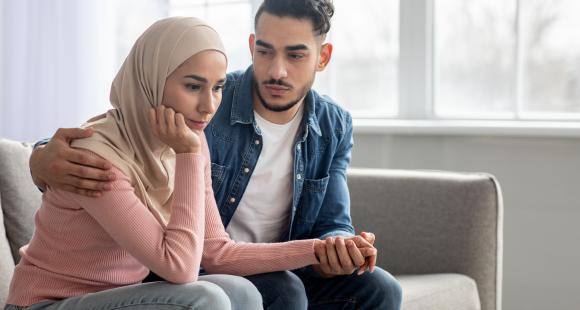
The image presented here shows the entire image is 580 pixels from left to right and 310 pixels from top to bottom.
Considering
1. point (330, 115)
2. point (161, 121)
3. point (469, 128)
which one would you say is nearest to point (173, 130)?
point (161, 121)

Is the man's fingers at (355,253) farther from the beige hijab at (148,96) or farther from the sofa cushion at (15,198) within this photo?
the sofa cushion at (15,198)

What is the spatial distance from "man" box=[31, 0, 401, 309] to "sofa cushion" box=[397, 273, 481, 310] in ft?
0.84

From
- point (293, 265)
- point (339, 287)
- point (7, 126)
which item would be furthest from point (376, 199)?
point (7, 126)

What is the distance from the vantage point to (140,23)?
3.67 metres

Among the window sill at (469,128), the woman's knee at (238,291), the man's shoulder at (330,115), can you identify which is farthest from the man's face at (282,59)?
the window sill at (469,128)

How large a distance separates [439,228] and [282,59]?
762 mm

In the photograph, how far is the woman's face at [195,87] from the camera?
1618 millimetres

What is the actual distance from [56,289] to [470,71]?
6.61 ft

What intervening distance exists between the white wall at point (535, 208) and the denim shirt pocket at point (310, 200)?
3.60ft

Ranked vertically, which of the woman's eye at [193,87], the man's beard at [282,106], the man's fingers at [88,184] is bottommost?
the man's fingers at [88,184]

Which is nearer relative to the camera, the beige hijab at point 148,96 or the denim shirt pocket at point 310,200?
the beige hijab at point 148,96

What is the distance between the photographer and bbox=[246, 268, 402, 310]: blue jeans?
176 cm

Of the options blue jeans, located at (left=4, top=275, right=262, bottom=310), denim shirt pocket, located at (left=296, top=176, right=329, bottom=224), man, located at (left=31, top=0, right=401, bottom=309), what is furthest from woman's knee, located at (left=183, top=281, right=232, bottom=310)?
denim shirt pocket, located at (left=296, top=176, right=329, bottom=224)

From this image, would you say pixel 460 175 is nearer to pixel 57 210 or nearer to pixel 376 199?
pixel 376 199
